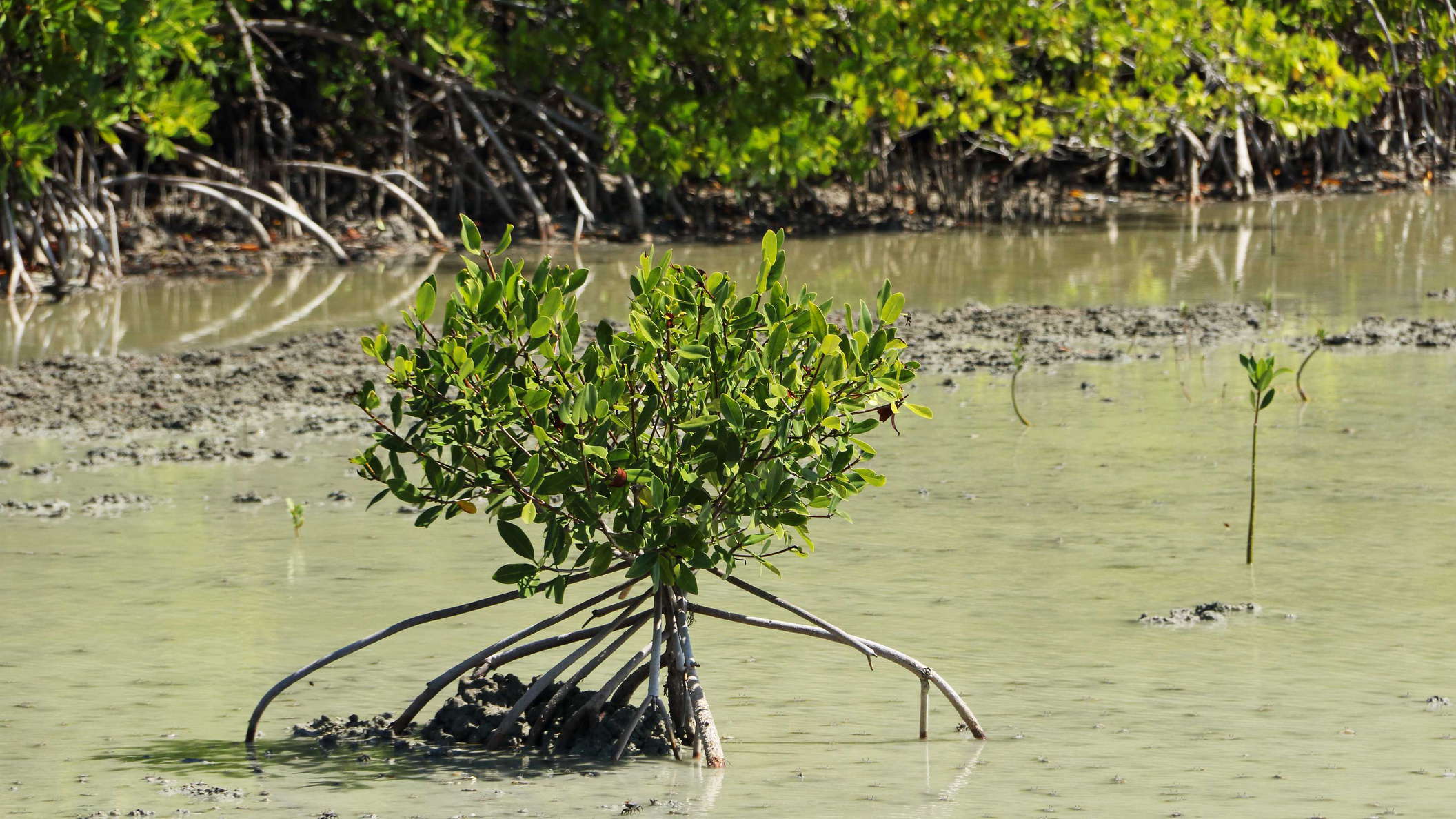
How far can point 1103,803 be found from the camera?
319 cm

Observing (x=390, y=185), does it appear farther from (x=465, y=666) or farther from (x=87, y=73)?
(x=465, y=666)

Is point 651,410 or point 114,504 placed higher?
point 651,410

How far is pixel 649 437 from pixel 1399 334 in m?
5.88

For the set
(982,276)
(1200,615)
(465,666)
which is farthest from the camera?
(982,276)

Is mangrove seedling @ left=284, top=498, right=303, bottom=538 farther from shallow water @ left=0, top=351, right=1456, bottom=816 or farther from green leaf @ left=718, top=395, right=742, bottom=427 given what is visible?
green leaf @ left=718, top=395, right=742, bottom=427

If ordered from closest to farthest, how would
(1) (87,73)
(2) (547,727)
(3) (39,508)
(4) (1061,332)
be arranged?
(2) (547,727) < (3) (39,508) < (4) (1061,332) < (1) (87,73)

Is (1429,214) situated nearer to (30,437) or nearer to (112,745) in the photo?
(30,437)

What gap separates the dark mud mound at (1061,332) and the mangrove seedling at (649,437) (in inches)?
189

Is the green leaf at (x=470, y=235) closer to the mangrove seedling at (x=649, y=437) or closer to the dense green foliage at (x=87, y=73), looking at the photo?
the mangrove seedling at (x=649, y=437)

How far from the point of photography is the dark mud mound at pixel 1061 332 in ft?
27.8

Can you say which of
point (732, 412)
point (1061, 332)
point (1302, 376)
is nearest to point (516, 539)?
point (732, 412)

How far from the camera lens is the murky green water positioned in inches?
131

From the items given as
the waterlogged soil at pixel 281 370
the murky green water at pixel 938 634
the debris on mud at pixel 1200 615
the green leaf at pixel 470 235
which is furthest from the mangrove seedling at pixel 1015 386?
the green leaf at pixel 470 235

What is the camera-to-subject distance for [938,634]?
14.3ft
